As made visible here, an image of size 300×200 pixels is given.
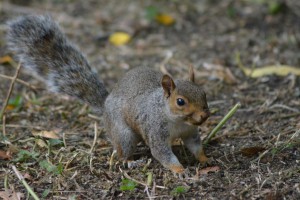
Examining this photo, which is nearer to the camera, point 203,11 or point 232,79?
point 232,79

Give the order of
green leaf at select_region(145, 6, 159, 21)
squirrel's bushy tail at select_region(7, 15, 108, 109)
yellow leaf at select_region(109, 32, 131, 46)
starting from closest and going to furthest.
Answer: squirrel's bushy tail at select_region(7, 15, 108, 109)
yellow leaf at select_region(109, 32, 131, 46)
green leaf at select_region(145, 6, 159, 21)

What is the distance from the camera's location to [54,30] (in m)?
4.18

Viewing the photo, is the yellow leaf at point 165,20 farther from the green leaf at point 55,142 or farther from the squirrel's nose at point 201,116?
the squirrel's nose at point 201,116

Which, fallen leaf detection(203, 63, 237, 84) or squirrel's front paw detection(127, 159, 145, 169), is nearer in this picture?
squirrel's front paw detection(127, 159, 145, 169)

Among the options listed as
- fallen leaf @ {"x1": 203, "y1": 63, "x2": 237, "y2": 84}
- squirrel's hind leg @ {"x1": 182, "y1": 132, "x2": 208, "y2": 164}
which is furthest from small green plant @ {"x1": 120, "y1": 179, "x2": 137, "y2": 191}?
fallen leaf @ {"x1": 203, "y1": 63, "x2": 237, "y2": 84}

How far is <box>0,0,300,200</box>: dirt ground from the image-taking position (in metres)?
3.41

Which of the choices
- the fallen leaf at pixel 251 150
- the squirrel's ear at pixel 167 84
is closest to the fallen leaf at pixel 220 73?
the fallen leaf at pixel 251 150

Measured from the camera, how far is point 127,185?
3336 mm

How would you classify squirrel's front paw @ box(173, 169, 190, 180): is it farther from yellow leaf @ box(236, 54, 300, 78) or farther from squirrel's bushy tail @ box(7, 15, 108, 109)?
yellow leaf @ box(236, 54, 300, 78)

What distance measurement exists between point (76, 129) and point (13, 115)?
1.78ft

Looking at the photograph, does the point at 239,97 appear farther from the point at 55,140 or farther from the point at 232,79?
the point at 55,140

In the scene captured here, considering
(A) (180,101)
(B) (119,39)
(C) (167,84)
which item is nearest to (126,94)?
(C) (167,84)

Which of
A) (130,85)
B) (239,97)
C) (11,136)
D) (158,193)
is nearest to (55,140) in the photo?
(11,136)

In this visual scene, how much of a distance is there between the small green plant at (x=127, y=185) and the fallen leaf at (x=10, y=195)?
57 cm
